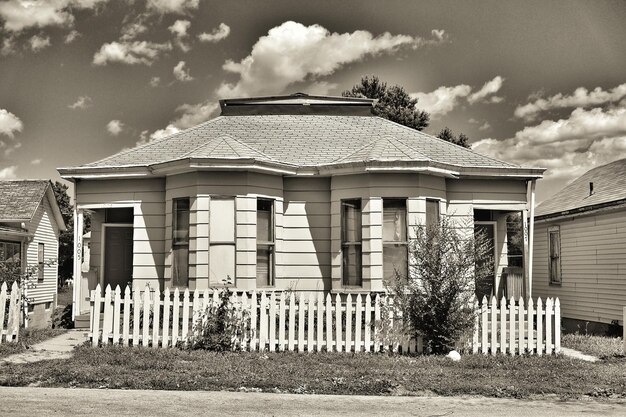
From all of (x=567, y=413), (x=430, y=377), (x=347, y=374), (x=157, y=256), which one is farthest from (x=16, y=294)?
(x=567, y=413)

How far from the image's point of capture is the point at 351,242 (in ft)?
46.0

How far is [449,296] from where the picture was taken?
431 inches

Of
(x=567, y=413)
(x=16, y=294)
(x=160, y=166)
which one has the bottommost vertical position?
(x=567, y=413)

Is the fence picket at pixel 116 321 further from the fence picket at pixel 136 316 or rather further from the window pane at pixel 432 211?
the window pane at pixel 432 211

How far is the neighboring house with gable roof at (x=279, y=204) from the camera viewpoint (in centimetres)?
1340

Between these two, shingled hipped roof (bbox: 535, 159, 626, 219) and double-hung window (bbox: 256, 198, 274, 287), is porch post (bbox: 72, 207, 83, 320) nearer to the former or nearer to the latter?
double-hung window (bbox: 256, 198, 274, 287)

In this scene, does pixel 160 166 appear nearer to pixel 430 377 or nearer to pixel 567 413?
pixel 430 377

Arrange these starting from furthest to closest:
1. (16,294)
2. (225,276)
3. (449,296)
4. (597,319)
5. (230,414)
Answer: (597,319), (225,276), (16,294), (449,296), (230,414)

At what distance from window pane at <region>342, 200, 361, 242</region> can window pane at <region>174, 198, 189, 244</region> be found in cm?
350

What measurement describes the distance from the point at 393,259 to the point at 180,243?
15.4 feet

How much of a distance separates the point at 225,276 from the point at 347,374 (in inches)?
192

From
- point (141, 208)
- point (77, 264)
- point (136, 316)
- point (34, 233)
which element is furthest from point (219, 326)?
point (34, 233)

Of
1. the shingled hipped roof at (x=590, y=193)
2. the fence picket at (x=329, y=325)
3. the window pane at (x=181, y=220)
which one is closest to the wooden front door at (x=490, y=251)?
the shingled hipped roof at (x=590, y=193)

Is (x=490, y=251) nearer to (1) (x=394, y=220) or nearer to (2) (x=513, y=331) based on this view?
(1) (x=394, y=220)
